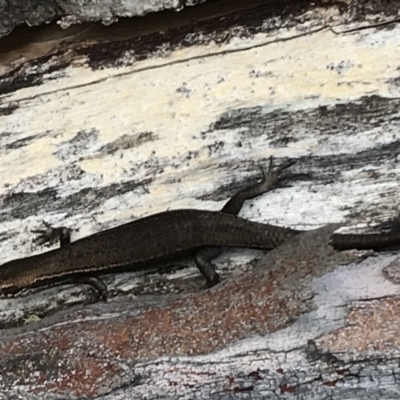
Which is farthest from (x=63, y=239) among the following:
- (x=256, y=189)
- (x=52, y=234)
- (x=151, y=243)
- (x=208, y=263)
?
(x=256, y=189)

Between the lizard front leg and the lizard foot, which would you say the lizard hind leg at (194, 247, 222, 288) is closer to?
the lizard front leg

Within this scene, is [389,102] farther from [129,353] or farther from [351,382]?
[129,353]

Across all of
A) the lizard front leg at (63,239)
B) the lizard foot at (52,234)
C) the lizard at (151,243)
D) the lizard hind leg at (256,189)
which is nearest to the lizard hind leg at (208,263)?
the lizard at (151,243)

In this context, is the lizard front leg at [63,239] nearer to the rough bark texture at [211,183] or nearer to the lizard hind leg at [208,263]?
the rough bark texture at [211,183]

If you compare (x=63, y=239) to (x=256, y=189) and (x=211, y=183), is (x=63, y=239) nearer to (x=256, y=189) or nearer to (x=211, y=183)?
(x=211, y=183)

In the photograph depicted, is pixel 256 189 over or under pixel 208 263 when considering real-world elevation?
over

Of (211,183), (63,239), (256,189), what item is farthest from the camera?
(63,239)
